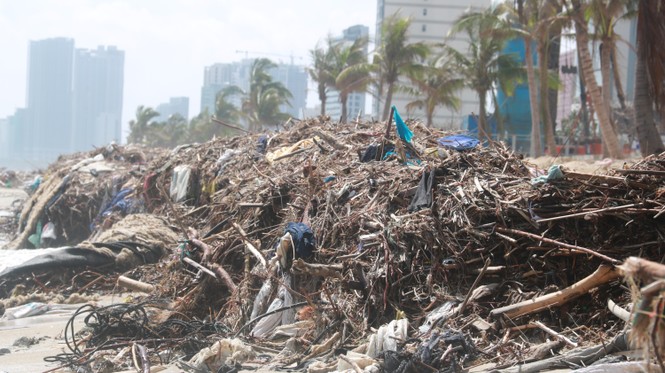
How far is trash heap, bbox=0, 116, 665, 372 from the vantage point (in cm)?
591

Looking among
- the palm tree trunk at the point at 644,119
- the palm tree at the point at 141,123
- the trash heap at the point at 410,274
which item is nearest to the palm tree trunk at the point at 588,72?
the palm tree trunk at the point at 644,119

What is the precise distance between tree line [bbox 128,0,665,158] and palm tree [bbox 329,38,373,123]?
0.06 metres

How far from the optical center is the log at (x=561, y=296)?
6.01 m

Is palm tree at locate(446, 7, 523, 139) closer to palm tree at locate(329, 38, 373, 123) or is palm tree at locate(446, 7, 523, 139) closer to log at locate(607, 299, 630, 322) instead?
palm tree at locate(329, 38, 373, 123)

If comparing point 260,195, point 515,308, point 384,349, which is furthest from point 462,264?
point 260,195

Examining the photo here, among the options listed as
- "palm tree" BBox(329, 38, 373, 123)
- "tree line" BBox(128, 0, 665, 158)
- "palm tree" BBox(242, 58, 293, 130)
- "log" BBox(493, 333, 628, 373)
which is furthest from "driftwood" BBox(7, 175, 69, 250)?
"palm tree" BBox(242, 58, 293, 130)

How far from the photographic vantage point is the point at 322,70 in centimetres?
3738

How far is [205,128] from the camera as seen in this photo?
7000cm

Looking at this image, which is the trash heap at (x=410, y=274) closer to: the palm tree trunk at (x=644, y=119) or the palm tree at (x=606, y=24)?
the palm tree trunk at (x=644, y=119)

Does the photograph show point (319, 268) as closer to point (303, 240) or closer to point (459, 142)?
point (303, 240)

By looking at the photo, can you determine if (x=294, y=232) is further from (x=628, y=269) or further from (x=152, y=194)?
(x=152, y=194)

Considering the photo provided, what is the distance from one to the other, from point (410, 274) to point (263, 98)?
156 ft

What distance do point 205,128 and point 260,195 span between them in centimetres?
6212

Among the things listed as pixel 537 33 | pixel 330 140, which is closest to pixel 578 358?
pixel 330 140
